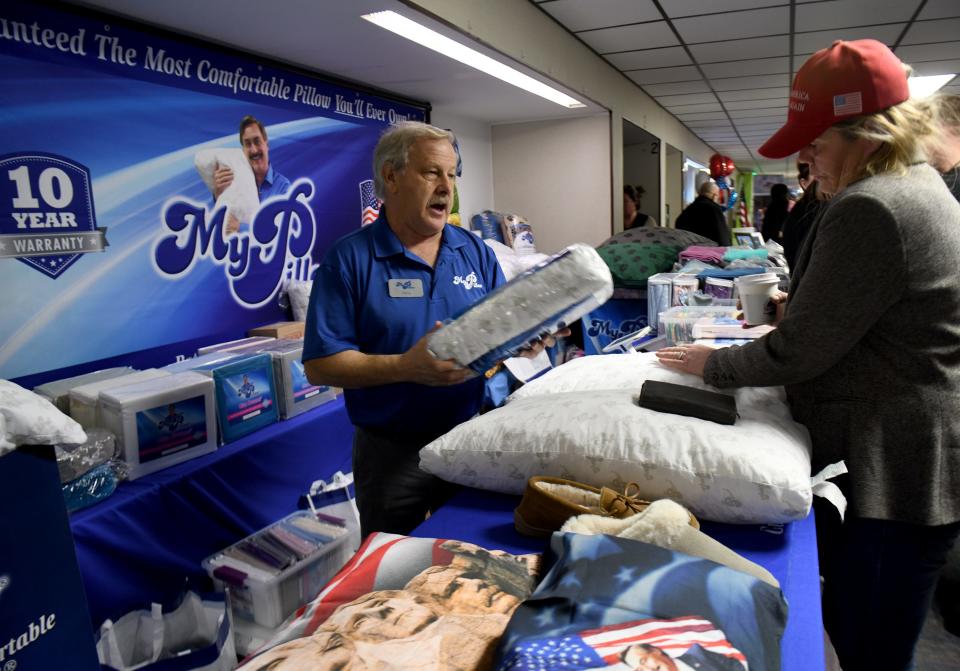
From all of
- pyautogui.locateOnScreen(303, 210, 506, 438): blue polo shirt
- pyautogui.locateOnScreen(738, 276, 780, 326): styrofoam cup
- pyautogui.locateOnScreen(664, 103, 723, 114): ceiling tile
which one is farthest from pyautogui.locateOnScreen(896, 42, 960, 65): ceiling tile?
pyautogui.locateOnScreen(303, 210, 506, 438): blue polo shirt

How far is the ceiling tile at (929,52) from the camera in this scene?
→ 5387mm

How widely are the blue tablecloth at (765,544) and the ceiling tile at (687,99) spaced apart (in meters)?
7.21

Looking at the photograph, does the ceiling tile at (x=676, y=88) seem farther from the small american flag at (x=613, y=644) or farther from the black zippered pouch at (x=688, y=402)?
the small american flag at (x=613, y=644)

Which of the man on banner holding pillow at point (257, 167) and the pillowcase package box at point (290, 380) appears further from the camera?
the man on banner holding pillow at point (257, 167)

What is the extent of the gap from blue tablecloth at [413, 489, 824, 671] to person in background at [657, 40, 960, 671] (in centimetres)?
20

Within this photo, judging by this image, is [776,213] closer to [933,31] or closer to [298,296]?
[933,31]

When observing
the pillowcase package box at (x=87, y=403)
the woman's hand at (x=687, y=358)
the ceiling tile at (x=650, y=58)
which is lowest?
the pillowcase package box at (x=87, y=403)

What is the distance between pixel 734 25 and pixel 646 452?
450 centimetres

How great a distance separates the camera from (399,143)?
169 cm

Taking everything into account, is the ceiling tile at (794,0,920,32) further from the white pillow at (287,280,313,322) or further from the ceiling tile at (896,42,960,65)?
the white pillow at (287,280,313,322)

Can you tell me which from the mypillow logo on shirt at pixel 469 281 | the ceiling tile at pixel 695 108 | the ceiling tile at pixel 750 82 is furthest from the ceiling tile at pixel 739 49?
the mypillow logo on shirt at pixel 469 281

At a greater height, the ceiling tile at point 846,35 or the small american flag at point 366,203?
the ceiling tile at point 846,35

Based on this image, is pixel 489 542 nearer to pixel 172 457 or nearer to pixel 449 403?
pixel 449 403

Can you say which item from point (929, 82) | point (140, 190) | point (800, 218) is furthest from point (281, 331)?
point (929, 82)
